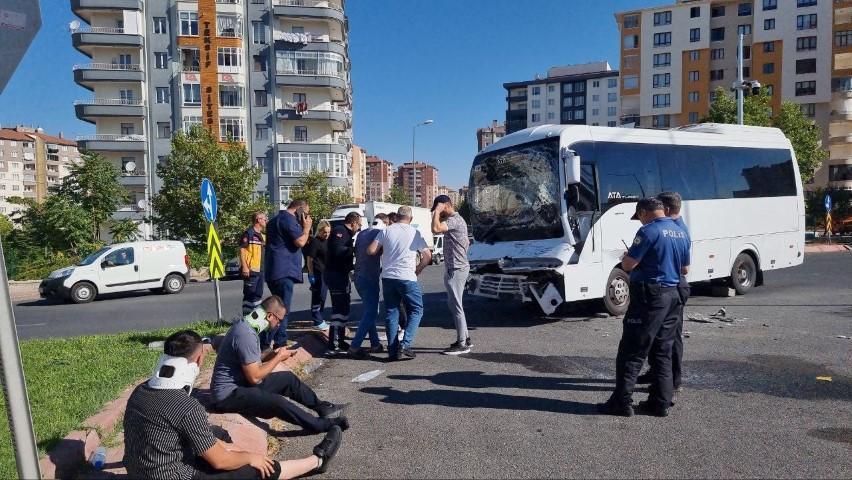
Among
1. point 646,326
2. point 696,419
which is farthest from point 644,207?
point 696,419

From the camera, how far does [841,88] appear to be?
63.6 m

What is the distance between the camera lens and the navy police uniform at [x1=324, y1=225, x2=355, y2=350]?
8.10m

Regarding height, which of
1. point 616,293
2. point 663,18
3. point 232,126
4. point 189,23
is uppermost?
point 663,18

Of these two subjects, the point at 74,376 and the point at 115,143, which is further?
the point at 115,143

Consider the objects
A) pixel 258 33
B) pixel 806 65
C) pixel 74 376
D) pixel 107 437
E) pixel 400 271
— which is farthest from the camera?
pixel 806 65

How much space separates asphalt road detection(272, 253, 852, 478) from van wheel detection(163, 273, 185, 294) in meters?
13.3

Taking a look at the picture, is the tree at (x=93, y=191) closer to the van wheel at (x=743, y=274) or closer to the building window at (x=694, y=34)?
the van wheel at (x=743, y=274)

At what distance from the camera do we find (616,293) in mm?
10562

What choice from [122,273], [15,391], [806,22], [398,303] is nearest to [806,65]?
[806,22]

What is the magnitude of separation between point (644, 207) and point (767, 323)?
5.84m

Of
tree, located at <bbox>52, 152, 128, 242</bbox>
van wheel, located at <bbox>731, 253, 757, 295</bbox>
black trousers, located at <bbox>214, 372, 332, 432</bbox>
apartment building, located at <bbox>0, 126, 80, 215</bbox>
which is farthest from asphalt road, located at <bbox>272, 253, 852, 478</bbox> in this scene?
apartment building, located at <bbox>0, 126, 80, 215</bbox>

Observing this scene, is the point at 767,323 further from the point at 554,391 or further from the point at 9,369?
the point at 9,369

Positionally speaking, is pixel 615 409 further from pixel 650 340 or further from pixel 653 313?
pixel 653 313

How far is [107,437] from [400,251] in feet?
12.4
